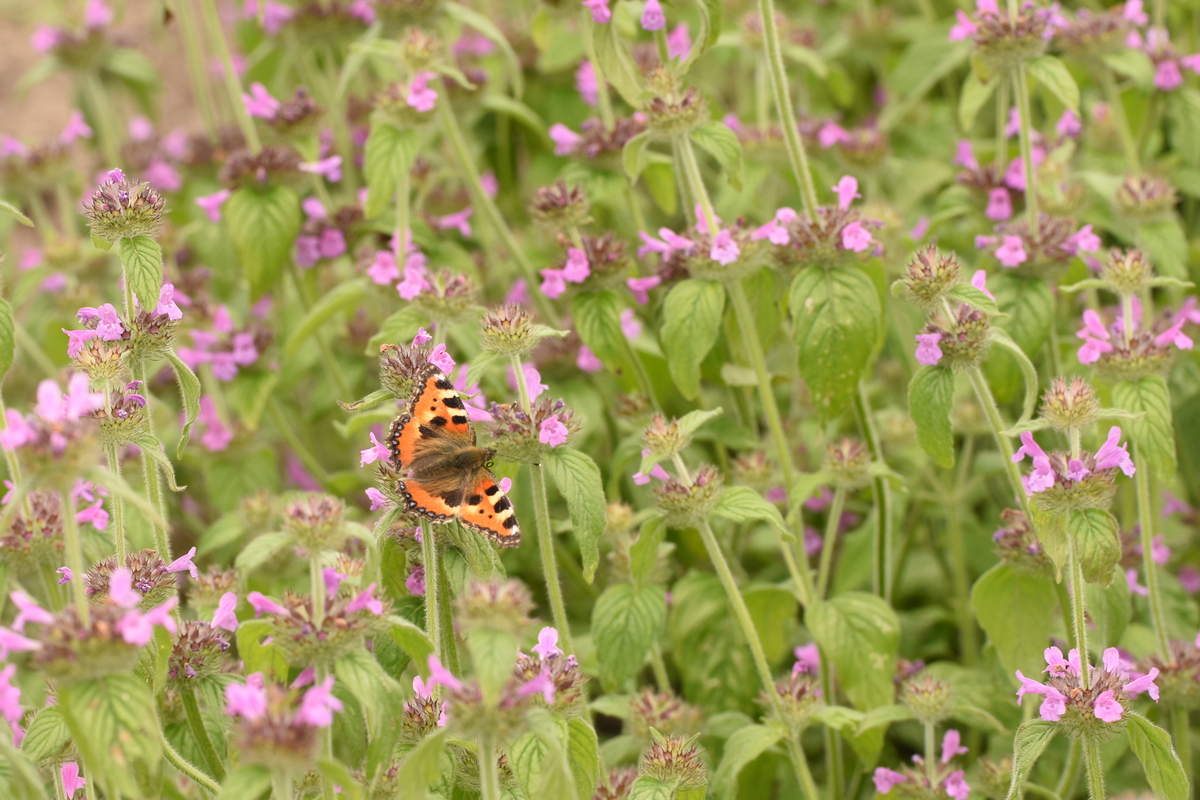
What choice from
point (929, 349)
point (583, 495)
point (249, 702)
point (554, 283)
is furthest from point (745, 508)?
point (249, 702)

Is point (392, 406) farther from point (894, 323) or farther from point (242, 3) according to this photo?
point (242, 3)

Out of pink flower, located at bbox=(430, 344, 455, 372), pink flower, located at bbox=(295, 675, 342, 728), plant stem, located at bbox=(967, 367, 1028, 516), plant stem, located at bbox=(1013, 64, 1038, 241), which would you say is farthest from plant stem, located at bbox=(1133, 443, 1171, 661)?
pink flower, located at bbox=(295, 675, 342, 728)

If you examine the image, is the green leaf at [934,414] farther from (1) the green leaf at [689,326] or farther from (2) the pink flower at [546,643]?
(2) the pink flower at [546,643]

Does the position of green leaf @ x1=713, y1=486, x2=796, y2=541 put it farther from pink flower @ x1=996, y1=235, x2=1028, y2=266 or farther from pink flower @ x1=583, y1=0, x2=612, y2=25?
pink flower @ x1=583, y1=0, x2=612, y2=25

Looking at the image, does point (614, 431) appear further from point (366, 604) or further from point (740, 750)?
point (366, 604)

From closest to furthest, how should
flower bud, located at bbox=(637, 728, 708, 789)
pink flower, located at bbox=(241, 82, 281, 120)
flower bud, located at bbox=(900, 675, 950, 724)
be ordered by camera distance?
flower bud, located at bbox=(637, 728, 708, 789) < flower bud, located at bbox=(900, 675, 950, 724) < pink flower, located at bbox=(241, 82, 281, 120)

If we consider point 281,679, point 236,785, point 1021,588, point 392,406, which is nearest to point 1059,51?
point 1021,588
